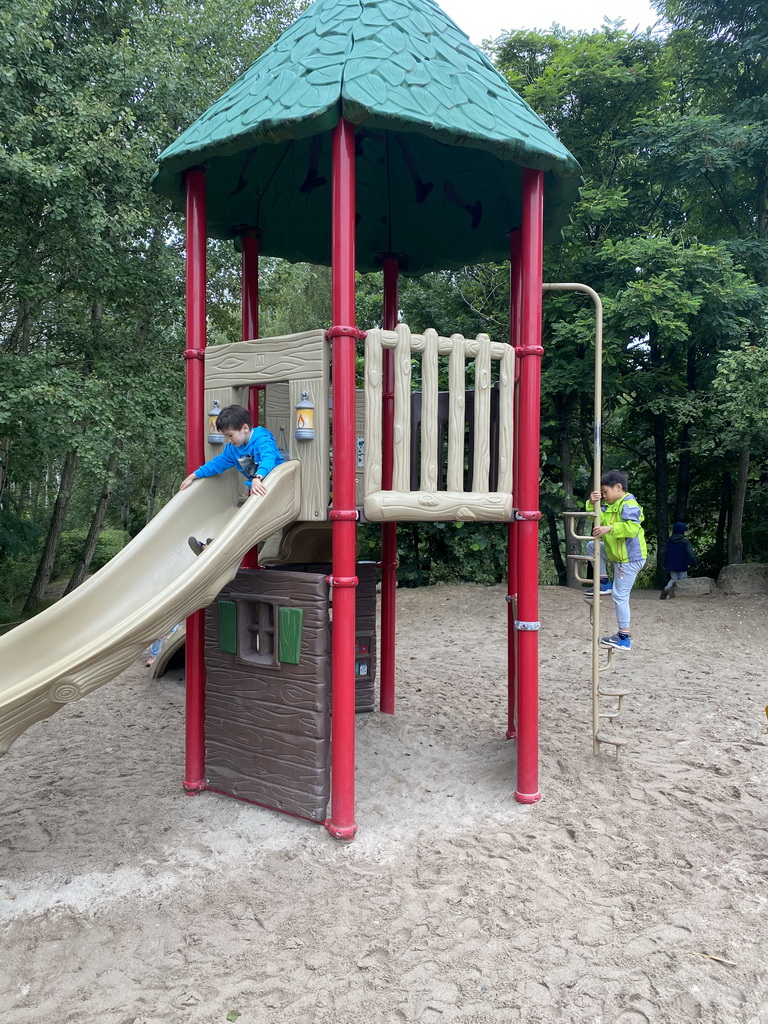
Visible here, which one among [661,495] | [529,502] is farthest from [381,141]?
[661,495]

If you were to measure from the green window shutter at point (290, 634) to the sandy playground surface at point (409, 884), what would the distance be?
940mm

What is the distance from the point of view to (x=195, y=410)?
462 cm

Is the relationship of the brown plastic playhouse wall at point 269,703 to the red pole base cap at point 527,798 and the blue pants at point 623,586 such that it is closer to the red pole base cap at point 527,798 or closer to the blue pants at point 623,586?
the red pole base cap at point 527,798

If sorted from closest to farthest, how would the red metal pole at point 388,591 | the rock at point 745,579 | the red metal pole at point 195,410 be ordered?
the red metal pole at point 195,410
the red metal pole at point 388,591
the rock at point 745,579

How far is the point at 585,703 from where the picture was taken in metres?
6.68

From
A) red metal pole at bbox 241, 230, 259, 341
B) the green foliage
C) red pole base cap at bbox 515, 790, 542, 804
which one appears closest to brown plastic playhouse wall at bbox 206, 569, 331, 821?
red pole base cap at bbox 515, 790, 542, 804

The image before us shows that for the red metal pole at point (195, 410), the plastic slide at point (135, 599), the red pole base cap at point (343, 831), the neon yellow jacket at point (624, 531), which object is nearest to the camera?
the plastic slide at point (135, 599)

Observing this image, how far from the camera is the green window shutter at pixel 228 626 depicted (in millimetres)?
4371

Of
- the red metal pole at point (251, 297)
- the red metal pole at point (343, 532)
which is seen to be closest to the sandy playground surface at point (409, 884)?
the red metal pole at point (343, 532)

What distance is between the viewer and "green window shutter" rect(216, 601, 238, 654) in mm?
4371

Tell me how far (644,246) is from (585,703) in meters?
7.53

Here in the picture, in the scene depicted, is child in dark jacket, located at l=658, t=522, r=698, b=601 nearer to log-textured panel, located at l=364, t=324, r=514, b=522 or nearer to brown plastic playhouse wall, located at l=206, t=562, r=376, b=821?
log-textured panel, located at l=364, t=324, r=514, b=522

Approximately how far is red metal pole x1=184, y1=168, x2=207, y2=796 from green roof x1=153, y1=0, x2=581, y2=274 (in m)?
0.25

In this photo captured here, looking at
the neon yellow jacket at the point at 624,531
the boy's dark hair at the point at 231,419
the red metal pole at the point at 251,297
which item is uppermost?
the red metal pole at the point at 251,297
